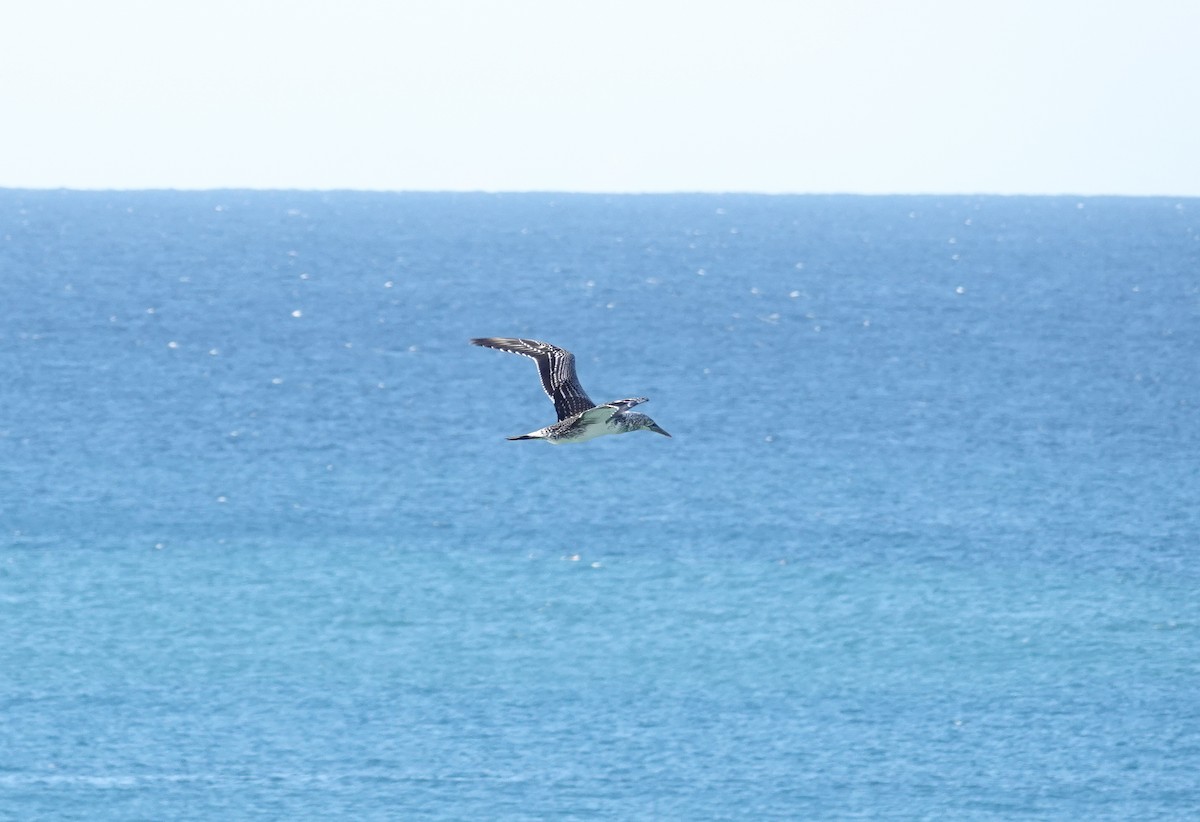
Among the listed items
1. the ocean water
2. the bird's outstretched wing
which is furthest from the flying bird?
the ocean water

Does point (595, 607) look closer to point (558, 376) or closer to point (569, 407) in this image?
point (558, 376)

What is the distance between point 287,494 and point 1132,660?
1855 inches

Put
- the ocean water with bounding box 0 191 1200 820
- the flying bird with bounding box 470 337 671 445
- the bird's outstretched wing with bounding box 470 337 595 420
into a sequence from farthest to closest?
the ocean water with bounding box 0 191 1200 820
the bird's outstretched wing with bounding box 470 337 595 420
the flying bird with bounding box 470 337 671 445

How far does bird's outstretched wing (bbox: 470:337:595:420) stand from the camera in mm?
21719

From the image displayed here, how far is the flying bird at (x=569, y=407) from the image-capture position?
784 inches

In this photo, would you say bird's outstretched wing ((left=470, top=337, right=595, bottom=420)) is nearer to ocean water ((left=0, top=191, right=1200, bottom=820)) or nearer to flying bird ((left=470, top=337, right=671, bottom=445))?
flying bird ((left=470, top=337, right=671, bottom=445))

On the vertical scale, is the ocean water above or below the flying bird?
below

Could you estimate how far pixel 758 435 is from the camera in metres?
115

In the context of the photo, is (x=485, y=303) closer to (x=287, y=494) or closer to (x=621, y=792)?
(x=287, y=494)

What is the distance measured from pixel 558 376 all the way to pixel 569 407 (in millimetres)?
570

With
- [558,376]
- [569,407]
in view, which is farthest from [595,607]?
[569,407]

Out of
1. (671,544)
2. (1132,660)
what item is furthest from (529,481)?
(1132,660)

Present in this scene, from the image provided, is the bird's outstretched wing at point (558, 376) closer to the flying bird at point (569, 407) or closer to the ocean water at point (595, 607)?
the flying bird at point (569, 407)

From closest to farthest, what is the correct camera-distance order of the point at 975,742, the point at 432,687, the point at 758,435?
the point at 975,742, the point at 432,687, the point at 758,435
